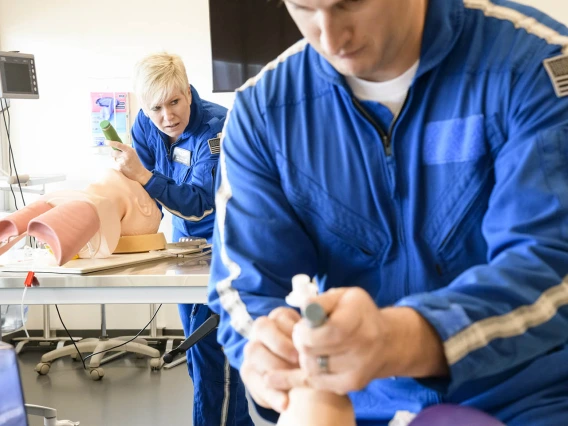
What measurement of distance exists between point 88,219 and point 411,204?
1198 mm

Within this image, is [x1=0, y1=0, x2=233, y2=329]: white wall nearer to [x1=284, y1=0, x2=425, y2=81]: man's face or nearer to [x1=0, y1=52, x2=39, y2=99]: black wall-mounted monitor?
[x1=0, y1=52, x2=39, y2=99]: black wall-mounted monitor

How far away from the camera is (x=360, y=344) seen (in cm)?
67

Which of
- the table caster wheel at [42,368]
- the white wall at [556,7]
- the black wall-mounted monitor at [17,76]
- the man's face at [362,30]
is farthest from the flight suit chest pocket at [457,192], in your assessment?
the table caster wheel at [42,368]

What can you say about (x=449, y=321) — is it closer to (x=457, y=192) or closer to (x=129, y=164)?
(x=457, y=192)

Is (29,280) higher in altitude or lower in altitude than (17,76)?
lower

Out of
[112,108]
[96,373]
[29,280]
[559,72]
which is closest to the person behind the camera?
[559,72]

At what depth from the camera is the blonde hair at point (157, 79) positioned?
2504mm

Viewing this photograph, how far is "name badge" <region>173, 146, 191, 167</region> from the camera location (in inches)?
101

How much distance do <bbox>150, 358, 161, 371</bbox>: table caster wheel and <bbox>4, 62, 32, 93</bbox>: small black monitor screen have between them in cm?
163

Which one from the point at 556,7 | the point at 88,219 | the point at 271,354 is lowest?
the point at 88,219

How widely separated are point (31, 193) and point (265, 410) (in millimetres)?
3765

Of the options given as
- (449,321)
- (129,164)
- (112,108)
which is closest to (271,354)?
(449,321)

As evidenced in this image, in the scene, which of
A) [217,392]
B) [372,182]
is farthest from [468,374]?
[217,392]

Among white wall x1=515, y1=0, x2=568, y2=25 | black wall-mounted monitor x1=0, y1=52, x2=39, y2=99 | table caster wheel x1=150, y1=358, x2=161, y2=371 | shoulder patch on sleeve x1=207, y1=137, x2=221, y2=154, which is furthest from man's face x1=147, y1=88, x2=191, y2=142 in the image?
white wall x1=515, y1=0, x2=568, y2=25
